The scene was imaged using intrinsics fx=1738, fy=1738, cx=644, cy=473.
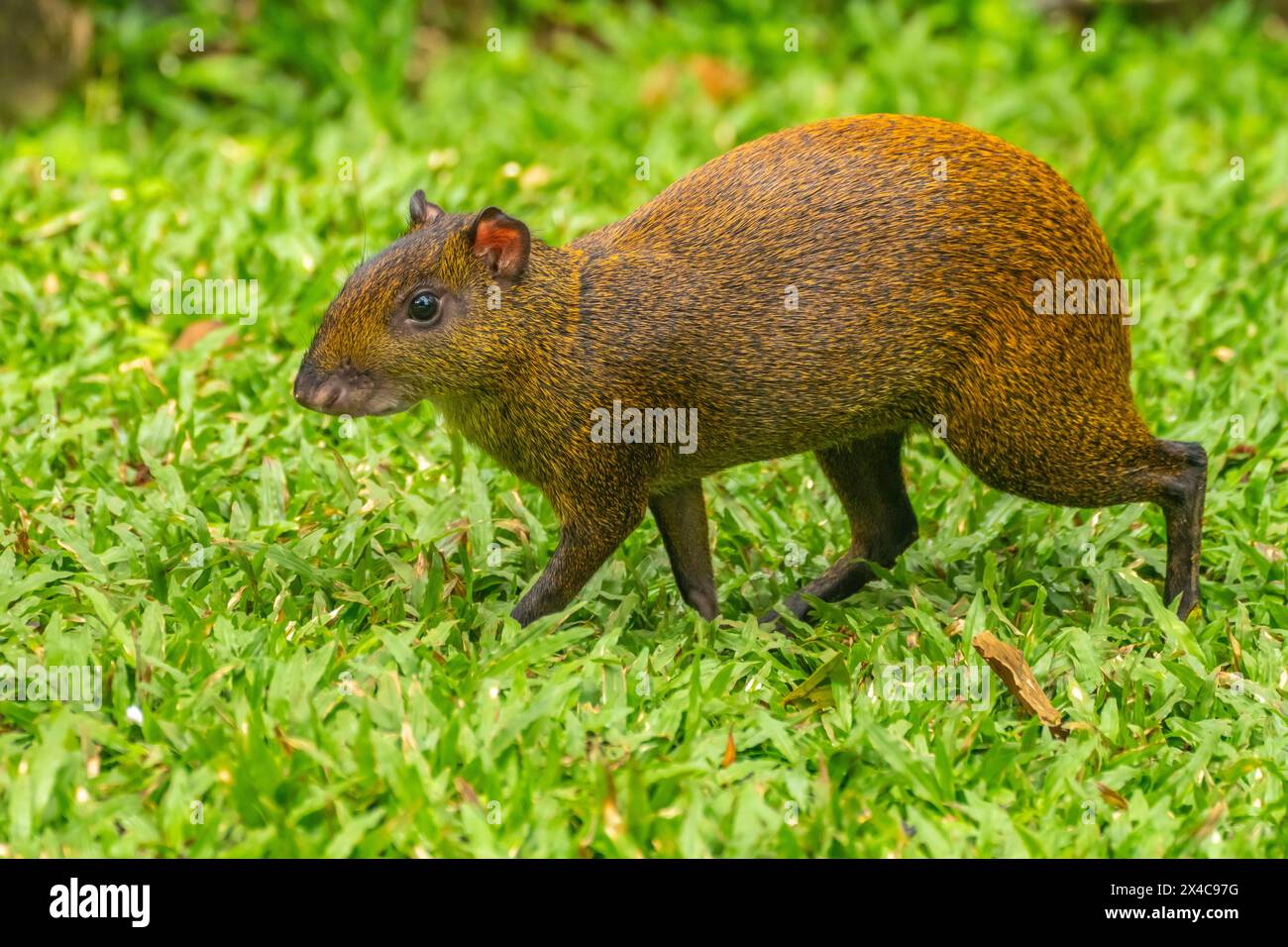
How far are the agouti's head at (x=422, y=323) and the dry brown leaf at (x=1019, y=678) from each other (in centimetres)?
142

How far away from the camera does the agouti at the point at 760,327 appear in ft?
14.4

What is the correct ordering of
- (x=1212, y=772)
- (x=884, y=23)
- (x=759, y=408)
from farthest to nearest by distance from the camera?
1. (x=884, y=23)
2. (x=759, y=408)
3. (x=1212, y=772)

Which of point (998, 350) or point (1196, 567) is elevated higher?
point (998, 350)

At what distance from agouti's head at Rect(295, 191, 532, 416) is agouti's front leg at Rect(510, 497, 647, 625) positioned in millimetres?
454

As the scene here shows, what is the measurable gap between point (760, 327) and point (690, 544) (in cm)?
74

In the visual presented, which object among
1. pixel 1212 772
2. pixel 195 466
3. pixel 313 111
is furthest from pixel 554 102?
pixel 1212 772

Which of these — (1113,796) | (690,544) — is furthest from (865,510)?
Result: (1113,796)

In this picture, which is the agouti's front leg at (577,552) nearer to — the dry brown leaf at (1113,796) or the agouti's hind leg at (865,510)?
the agouti's hind leg at (865,510)

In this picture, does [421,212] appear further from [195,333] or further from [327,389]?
[195,333]

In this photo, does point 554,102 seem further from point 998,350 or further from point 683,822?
point 683,822

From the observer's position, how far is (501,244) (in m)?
4.39
